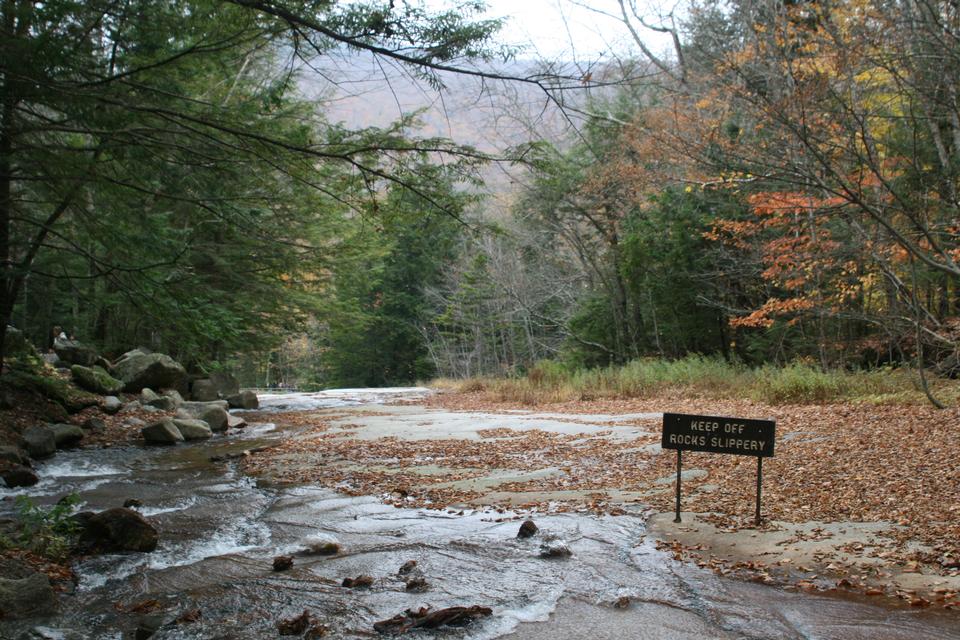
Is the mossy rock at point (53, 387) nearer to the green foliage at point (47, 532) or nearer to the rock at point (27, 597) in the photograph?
the green foliage at point (47, 532)

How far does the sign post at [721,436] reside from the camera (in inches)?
206

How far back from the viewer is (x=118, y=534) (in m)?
5.01

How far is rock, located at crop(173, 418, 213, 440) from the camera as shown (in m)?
11.7

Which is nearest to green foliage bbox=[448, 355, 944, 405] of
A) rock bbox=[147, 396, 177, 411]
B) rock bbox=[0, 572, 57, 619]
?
rock bbox=[147, 396, 177, 411]

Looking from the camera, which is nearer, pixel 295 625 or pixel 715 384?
pixel 295 625

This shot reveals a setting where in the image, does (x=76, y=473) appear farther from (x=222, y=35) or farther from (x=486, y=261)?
(x=486, y=261)

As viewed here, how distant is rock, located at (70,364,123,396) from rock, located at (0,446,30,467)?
525 centimetres

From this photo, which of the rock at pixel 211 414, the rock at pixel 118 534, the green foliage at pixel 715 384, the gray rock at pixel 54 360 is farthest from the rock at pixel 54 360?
the rock at pixel 118 534

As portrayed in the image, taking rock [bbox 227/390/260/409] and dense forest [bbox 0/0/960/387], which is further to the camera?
rock [bbox 227/390/260/409]

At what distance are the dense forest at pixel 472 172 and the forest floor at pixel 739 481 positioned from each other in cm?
195

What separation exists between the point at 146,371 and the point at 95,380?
1946 mm

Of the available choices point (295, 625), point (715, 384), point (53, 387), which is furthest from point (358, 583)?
point (715, 384)

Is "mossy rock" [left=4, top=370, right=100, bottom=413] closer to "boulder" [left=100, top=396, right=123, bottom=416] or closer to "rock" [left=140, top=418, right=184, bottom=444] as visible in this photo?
"boulder" [left=100, top=396, right=123, bottom=416]

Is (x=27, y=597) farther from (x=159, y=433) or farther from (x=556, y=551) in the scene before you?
(x=159, y=433)
